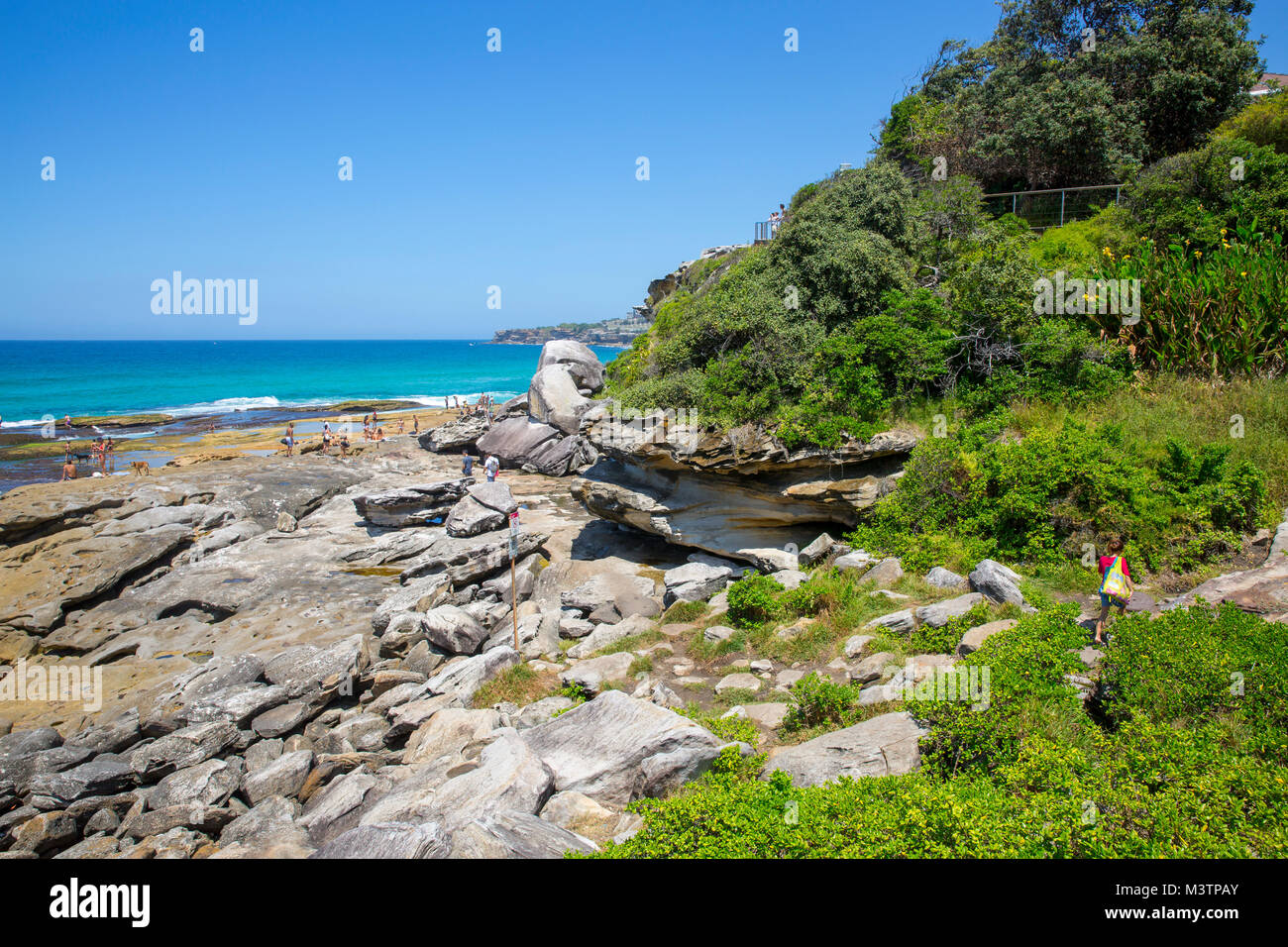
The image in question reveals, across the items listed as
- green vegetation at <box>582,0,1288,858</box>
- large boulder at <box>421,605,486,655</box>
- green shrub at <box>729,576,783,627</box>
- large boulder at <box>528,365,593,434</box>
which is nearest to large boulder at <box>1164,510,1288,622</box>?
green vegetation at <box>582,0,1288,858</box>

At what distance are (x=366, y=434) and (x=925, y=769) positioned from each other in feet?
131

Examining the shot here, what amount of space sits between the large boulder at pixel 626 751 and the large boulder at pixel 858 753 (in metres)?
0.82

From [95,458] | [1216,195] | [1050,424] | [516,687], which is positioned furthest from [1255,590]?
[95,458]

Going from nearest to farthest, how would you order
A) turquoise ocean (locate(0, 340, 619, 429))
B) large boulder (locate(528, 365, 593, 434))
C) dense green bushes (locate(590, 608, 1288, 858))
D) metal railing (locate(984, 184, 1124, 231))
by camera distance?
1. dense green bushes (locate(590, 608, 1288, 858))
2. metal railing (locate(984, 184, 1124, 231))
3. large boulder (locate(528, 365, 593, 434))
4. turquoise ocean (locate(0, 340, 619, 429))

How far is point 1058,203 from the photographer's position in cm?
2116

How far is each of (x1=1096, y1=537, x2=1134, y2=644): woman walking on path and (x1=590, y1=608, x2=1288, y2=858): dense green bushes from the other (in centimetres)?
97

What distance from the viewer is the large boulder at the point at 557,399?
107 ft

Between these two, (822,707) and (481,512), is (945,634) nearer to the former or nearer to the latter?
(822,707)

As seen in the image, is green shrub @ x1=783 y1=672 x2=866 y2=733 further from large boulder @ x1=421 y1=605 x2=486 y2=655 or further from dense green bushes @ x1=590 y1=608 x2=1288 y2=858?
large boulder @ x1=421 y1=605 x2=486 y2=655

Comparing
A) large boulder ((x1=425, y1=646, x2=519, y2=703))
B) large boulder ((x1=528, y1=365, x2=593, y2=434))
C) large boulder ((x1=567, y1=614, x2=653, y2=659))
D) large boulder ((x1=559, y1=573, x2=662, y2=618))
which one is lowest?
large boulder ((x1=425, y1=646, x2=519, y2=703))

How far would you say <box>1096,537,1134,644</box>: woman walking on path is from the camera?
859 cm

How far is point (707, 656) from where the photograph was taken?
10.9 metres

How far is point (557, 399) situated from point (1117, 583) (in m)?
27.1

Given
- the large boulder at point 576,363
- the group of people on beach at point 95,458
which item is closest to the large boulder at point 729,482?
the large boulder at point 576,363
